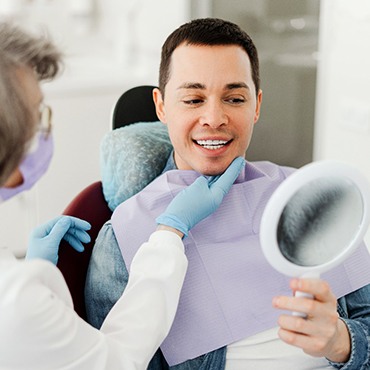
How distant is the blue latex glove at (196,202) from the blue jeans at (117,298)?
17 centimetres

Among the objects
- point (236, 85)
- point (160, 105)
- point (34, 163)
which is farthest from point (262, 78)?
point (34, 163)

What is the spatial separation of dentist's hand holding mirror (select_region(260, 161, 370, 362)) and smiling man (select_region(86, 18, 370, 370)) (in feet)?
0.73

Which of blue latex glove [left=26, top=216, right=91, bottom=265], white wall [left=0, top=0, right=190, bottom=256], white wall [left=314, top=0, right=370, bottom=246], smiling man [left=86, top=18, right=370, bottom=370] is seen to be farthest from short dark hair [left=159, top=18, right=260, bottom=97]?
white wall [left=0, top=0, right=190, bottom=256]

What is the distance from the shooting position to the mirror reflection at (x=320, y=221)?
93 cm

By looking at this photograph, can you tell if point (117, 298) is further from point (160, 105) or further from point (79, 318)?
point (160, 105)

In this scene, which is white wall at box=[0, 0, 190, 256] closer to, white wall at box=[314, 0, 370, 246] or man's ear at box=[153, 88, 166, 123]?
white wall at box=[314, 0, 370, 246]

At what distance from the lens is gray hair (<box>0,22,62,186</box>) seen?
94 cm

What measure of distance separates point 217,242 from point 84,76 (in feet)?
7.49

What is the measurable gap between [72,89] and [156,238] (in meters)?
2.20

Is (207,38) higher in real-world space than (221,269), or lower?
higher

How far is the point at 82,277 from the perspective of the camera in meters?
1.48

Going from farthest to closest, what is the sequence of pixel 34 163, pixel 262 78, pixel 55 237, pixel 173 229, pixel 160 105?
pixel 262 78 → pixel 160 105 → pixel 55 237 → pixel 173 229 → pixel 34 163

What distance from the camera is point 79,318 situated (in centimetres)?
102

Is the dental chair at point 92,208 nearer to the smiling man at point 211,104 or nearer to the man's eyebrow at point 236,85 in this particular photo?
the smiling man at point 211,104
